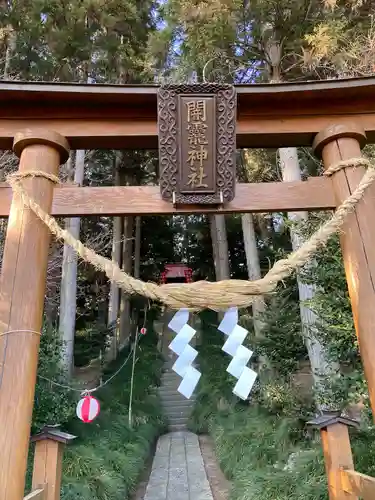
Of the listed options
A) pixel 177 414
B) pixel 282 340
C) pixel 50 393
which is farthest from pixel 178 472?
pixel 177 414

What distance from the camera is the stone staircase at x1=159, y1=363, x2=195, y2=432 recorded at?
1141 cm

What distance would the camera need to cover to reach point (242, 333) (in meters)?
2.54

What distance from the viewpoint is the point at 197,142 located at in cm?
261

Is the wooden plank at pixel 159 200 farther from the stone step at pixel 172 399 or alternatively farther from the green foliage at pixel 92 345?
the green foliage at pixel 92 345

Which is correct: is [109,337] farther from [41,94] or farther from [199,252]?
[41,94]

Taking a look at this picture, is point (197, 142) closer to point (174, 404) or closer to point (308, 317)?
point (308, 317)

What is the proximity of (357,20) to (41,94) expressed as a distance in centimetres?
658

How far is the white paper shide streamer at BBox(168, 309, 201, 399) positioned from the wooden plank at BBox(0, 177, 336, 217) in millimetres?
660

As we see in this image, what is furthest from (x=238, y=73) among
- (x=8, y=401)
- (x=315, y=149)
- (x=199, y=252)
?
(x=199, y=252)

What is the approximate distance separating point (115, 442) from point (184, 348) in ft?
18.1

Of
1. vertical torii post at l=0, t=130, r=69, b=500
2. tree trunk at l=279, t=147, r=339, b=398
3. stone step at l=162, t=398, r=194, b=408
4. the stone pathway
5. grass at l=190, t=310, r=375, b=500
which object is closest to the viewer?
vertical torii post at l=0, t=130, r=69, b=500

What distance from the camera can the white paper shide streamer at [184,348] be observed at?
238 centimetres

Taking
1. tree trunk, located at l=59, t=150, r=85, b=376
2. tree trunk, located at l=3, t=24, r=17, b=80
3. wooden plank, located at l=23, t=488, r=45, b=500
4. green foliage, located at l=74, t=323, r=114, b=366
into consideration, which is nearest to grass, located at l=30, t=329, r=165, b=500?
green foliage, located at l=74, t=323, r=114, b=366

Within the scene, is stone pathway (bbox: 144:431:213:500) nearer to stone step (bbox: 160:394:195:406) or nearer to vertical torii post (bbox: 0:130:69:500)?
stone step (bbox: 160:394:195:406)
